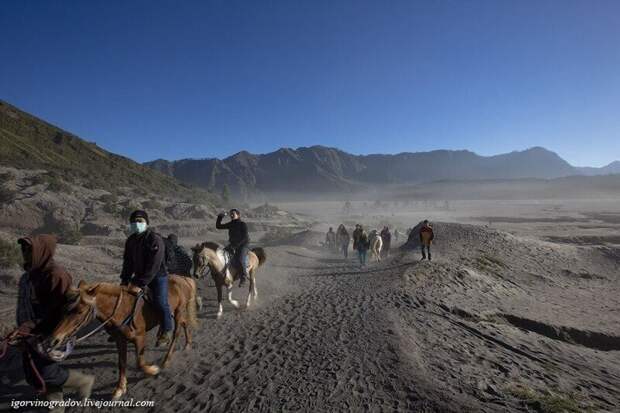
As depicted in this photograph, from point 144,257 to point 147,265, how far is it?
6.7 inches

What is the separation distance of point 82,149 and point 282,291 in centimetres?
5812

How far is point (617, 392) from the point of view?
6105 millimetres

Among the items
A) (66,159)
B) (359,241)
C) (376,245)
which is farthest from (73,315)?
(66,159)

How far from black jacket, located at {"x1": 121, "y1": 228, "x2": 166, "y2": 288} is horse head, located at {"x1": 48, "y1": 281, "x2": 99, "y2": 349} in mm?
845

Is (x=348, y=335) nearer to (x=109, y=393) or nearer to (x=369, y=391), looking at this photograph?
(x=369, y=391)

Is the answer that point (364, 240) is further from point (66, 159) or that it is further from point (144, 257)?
point (66, 159)

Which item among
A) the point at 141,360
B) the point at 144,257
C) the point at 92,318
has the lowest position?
the point at 141,360

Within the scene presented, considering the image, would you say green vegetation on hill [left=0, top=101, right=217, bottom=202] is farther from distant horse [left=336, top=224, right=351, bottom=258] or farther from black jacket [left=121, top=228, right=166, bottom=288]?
black jacket [left=121, top=228, right=166, bottom=288]

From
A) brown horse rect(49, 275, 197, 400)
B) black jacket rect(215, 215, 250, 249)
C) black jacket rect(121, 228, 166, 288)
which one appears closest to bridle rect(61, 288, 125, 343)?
brown horse rect(49, 275, 197, 400)

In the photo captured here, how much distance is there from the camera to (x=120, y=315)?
4.71m

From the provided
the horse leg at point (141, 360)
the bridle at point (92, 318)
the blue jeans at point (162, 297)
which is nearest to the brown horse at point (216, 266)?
the blue jeans at point (162, 297)

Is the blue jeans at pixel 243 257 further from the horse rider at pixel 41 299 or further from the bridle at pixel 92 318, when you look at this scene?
the horse rider at pixel 41 299

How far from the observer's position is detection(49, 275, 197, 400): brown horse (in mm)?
3943

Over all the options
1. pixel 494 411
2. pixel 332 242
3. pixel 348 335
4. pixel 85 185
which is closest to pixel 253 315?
pixel 348 335
